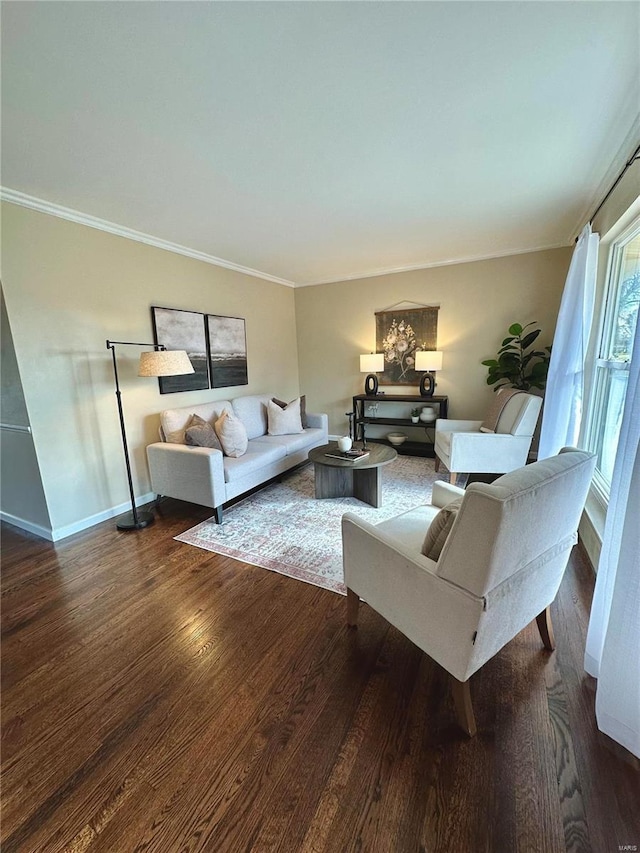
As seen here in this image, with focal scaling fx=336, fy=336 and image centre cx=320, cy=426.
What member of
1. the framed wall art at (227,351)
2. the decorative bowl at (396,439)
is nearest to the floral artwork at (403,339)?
the decorative bowl at (396,439)

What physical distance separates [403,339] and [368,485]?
7.94ft

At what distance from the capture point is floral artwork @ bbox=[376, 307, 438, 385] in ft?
14.6

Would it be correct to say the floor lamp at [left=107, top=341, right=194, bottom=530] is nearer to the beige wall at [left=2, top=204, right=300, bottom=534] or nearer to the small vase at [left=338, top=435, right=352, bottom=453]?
the beige wall at [left=2, top=204, right=300, bottom=534]

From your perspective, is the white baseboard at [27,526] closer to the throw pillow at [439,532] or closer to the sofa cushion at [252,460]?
the sofa cushion at [252,460]

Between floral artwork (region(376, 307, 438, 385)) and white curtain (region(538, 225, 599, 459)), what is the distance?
5.58 ft

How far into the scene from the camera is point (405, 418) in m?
4.73

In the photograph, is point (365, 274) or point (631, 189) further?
point (365, 274)

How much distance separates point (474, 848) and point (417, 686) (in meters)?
0.48

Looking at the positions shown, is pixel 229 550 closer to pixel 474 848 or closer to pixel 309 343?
pixel 474 848

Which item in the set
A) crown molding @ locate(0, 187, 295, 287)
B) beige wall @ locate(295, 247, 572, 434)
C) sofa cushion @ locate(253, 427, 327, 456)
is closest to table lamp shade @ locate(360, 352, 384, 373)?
beige wall @ locate(295, 247, 572, 434)

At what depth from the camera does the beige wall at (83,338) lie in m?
2.40

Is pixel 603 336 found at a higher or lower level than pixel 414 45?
lower

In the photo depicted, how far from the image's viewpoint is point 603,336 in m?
2.51

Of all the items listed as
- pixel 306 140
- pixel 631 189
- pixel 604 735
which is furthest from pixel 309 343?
pixel 604 735
